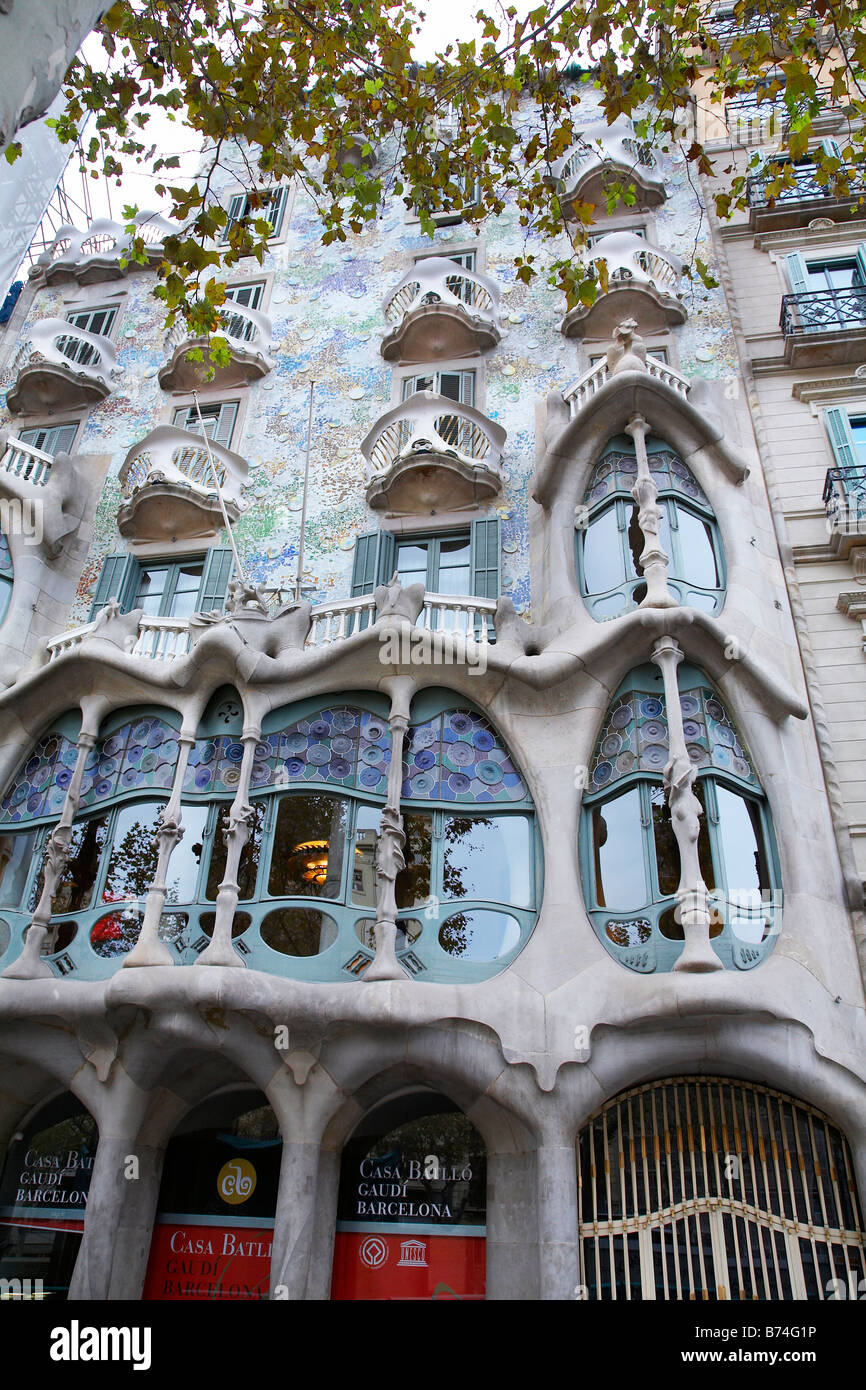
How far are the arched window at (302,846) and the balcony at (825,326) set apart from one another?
8.40 m

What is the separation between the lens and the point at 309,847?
36.9 feet

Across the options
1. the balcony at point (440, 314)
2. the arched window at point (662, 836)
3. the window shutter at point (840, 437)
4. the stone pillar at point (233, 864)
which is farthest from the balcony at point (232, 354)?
the arched window at point (662, 836)

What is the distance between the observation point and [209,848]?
11.5 m

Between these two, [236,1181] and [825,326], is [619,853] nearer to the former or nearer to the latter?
[236,1181]

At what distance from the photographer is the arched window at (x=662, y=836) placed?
10.1m

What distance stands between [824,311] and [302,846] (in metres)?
12.0

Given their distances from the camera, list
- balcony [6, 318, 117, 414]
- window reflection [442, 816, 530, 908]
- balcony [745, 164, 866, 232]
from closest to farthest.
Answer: window reflection [442, 816, 530, 908], balcony [745, 164, 866, 232], balcony [6, 318, 117, 414]

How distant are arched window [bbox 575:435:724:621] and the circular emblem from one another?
7852 mm

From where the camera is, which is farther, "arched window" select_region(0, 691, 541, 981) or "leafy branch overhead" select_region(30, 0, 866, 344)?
"arched window" select_region(0, 691, 541, 981)

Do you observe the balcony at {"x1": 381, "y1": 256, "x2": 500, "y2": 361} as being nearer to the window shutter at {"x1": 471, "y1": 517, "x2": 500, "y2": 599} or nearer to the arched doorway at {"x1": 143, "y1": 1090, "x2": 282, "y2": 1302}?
the window shutter at {"x1": 471, "y1": 517, "x2": 500, "y2": 599}

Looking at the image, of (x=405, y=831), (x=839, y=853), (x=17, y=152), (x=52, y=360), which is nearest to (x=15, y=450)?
(x=52, y=360)

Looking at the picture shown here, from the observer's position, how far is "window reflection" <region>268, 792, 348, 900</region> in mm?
11016

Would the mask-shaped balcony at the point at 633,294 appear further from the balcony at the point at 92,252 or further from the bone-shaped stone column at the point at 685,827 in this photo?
the balcony at the point at 92,252

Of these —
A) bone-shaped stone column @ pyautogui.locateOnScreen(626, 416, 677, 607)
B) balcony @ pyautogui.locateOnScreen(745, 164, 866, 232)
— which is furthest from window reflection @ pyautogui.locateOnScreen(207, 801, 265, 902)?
balcony @ pyautogui.locateOnScreen(745, 164, 866, 232)
